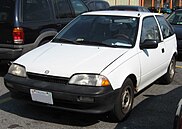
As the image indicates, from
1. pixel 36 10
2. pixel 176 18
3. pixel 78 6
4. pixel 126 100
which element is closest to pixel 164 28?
pixel 126 100

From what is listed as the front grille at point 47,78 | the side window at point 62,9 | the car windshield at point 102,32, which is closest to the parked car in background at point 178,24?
the side window at point 62,9

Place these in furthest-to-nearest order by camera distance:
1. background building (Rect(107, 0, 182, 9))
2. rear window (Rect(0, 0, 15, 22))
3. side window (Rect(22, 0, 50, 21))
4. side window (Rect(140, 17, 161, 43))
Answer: background building (Rect(107, 0, 182, 9)) < side window (Rect(22, 0, 50, 21)) < rear window (Rect(0, 0, 15, 22)) < side window (Rect(140, 17, 161, 43))

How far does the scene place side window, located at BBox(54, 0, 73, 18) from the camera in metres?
6.98

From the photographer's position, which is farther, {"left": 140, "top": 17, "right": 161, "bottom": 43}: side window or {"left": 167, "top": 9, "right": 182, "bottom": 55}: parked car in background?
{"left": 167, "top": 9, "right": 182, "bottom": 55}: parked car in background

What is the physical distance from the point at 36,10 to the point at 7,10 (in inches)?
24.0

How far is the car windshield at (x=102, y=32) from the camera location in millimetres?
4676

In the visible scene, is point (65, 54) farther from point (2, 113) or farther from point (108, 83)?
point (2, 113)

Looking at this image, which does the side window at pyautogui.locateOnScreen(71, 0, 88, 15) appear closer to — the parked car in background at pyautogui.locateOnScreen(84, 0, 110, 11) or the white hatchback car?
the white hatchback car

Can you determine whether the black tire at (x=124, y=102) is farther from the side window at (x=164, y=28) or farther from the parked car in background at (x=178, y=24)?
the parked car in background at (x=178, y=24)

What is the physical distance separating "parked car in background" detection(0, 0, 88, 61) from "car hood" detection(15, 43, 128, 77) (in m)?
1.41

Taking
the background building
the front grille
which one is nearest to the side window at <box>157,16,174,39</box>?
the front grille

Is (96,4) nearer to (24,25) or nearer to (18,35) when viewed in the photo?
(24,25)

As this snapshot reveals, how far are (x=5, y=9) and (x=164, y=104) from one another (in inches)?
143

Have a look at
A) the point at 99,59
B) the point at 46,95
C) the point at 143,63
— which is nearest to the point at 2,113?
the point at 46,95
